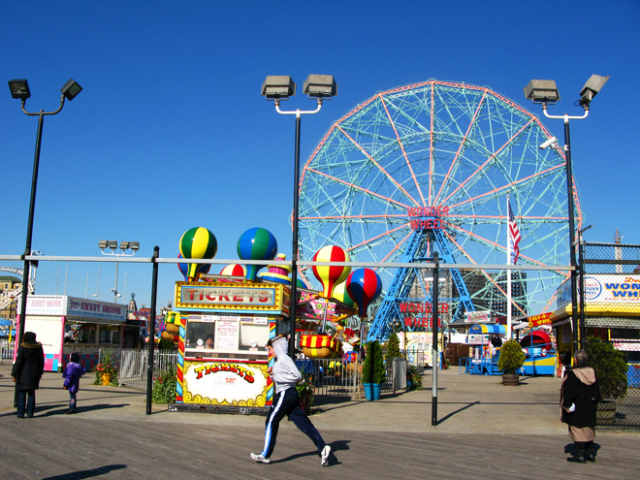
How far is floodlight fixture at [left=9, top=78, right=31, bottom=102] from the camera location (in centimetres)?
1170

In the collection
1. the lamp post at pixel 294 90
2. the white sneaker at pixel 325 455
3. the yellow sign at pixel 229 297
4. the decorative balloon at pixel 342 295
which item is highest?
the lamp post at pixel 294 90

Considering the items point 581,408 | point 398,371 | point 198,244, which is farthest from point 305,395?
point 398,371

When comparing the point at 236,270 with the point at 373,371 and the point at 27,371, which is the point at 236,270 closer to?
the point at 373,371

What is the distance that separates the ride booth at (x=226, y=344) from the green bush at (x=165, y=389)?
0.88m

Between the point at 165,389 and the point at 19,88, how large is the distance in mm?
6757

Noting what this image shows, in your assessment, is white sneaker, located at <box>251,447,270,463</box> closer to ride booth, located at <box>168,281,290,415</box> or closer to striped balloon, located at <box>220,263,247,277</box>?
ride booth, located at <box>168,281,290,415</box>

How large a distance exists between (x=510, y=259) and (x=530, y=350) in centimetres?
498

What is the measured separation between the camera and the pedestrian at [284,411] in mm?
7051

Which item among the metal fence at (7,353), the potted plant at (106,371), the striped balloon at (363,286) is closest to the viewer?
the potted plant at (106,371)

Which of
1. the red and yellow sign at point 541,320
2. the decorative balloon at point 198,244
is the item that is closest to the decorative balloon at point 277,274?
the decorative balloon at point 198,244

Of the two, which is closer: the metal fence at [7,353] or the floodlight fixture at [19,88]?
the floodlight fixture at [19,88]

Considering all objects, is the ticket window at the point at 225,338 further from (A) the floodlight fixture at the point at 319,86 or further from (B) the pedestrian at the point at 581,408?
(B) the pedestrian at the point at 581,408

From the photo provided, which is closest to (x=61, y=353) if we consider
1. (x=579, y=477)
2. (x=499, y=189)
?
(x=579, y=477)

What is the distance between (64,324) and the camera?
22.7 metres
